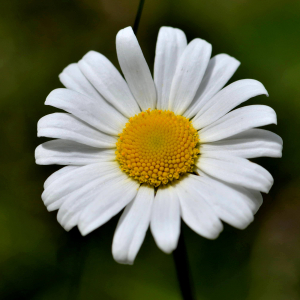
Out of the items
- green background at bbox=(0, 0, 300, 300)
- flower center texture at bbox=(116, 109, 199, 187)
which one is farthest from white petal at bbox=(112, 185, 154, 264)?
green background at bbox=(0, 0, 300, 300)

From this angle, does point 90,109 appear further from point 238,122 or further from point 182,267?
point 182,267

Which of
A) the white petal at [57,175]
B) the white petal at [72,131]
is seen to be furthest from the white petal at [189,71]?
the white petal at [57,175]

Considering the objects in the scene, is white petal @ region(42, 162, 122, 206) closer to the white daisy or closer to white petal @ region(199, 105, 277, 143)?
the white daisy

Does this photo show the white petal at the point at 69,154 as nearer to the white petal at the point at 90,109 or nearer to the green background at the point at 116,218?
the white petal at the point at 90,109

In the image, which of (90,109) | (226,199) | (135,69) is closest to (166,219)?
(226,199)

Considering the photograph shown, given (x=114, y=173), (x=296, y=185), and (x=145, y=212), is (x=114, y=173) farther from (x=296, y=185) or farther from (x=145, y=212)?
(x=296, y=185)

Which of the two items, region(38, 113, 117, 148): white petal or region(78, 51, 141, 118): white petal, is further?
region(78, 51, 141, 118): white petal

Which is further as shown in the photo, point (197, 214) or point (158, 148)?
point (158, 148)
